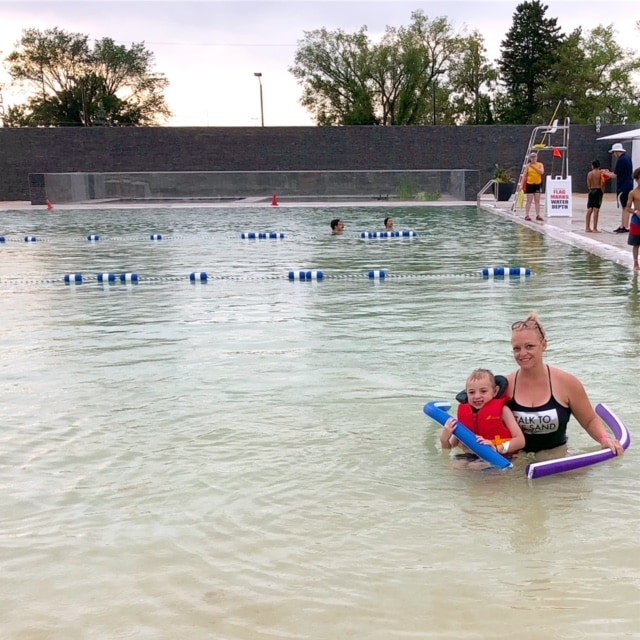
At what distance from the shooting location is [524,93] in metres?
A: 73.6

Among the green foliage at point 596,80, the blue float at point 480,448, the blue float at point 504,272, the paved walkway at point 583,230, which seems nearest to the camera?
the blue float at point 480,448

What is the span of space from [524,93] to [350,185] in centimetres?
4482

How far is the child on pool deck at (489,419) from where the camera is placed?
512cm

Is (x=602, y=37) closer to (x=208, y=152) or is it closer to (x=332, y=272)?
(x=208, y=152)

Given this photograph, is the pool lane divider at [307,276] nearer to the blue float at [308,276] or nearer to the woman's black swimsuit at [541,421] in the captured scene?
the blue float at [308,276]

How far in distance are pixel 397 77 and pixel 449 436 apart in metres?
71.3

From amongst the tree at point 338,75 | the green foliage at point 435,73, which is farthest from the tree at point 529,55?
the tree at point 338,75

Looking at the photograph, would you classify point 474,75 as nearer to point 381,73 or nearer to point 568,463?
point 381,73

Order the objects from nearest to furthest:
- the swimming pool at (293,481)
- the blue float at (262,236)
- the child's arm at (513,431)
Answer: the swimming pool at (293,481) → the child's arm at (513,431) → the blue float at (262,236)

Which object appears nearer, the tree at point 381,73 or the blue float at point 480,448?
the blue float at point 480,448

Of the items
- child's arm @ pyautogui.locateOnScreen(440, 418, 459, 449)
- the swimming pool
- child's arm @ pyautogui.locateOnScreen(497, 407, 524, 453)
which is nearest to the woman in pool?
child's arm @ pyautogui.locateOnScreen(497, 407, 524, 453)

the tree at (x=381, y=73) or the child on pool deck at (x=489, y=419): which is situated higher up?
the tree at (x=381, y=73)

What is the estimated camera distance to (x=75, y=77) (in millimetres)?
71000

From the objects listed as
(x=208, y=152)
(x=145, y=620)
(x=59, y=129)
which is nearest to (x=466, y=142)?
(x=208, y=152)
